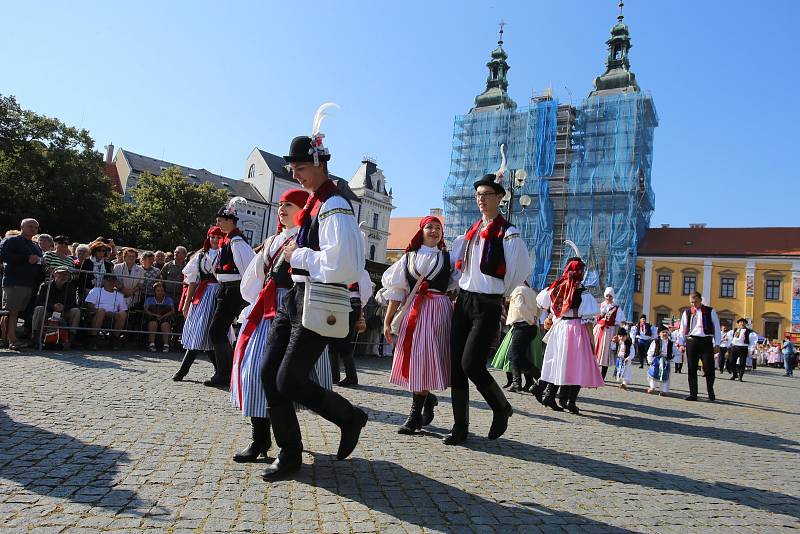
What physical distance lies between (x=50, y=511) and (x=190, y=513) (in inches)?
26.0

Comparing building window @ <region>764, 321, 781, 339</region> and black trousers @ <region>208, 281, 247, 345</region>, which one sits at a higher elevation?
building window @ <region>764, 321, 781, 339</region>

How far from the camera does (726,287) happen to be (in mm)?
60750

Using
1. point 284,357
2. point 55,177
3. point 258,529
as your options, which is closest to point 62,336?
point 284,357

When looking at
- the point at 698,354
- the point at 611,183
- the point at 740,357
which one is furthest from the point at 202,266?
the point at 611,183

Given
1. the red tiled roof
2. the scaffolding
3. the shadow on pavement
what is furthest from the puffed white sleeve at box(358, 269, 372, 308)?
the red tiled roof

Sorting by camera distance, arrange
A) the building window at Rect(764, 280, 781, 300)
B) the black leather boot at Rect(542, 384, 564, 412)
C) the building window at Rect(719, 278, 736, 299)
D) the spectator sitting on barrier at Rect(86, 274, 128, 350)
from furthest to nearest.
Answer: the building window at Rect(719, 278, 736, 299)
the building window at Rect(764, 280, 781, 300)
the spectator sitting on barrier at Rect(86, 274, 128, 350)
the black leather boot at Rect(542, 384, 564, 412)

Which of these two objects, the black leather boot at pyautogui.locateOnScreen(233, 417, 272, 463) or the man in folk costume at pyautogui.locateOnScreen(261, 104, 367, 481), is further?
the black leather boot at pyautogui.locateOnScreen(233, 417, 272, 463)

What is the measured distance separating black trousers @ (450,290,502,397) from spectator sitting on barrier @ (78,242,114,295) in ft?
26.2

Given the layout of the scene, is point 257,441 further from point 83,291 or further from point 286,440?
point 83,291

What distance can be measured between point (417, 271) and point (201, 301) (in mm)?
3556

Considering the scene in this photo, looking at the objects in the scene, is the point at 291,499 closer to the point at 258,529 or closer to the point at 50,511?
the point at 258,529

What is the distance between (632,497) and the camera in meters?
4.00

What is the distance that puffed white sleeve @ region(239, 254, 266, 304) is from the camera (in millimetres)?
4465

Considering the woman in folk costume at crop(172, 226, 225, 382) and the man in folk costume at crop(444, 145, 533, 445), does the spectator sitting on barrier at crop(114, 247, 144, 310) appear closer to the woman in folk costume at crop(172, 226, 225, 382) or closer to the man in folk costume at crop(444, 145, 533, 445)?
the woman in folk costume at crop(172, 226, 225, 382)
